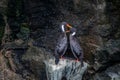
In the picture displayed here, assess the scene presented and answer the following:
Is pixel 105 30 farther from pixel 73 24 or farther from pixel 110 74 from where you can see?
pixel 110 74

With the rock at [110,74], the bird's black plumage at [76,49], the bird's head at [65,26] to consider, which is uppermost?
the bird's head at [65,26]

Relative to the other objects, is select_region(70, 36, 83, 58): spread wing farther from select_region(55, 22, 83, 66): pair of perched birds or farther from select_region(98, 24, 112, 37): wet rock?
select_region(98, 24, 112, 37): wet rock

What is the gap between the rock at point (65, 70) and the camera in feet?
28.1

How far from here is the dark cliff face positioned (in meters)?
9.00

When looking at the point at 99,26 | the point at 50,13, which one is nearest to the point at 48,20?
the point at 50,13

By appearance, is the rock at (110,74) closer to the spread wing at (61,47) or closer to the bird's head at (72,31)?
the spread wing at (61,47)

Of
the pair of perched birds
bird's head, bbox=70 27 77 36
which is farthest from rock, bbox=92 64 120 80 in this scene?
bird's head, bbox=70 27 77 36

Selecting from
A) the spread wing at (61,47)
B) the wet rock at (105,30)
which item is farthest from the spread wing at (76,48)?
the wet rock at (105,30)

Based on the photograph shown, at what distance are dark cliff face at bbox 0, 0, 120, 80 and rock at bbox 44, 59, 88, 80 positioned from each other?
0.53m

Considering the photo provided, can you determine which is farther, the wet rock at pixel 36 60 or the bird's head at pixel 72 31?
the wet rock at pixel 36 60

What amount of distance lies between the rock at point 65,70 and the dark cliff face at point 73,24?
527 millimetres

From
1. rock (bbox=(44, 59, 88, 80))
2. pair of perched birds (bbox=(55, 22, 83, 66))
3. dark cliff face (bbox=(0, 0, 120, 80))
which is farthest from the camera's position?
dark cliff face (bbox=(0, 0, 120, 80))

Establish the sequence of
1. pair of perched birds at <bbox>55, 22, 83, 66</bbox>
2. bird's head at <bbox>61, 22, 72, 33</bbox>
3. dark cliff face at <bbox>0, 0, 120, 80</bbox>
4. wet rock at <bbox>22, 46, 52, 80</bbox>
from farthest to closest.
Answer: wet rock at <bbox>22, 46, 52, 80</bbox> < bird's head at <bbox>61, 22, 72, 33</bbox> < dark cliff face at <bbox>0, 0, 120, 80</bbox> < pair of perched birds at <bbox>55, 22, 83, 66</bbox>

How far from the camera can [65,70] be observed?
8.62 meters
